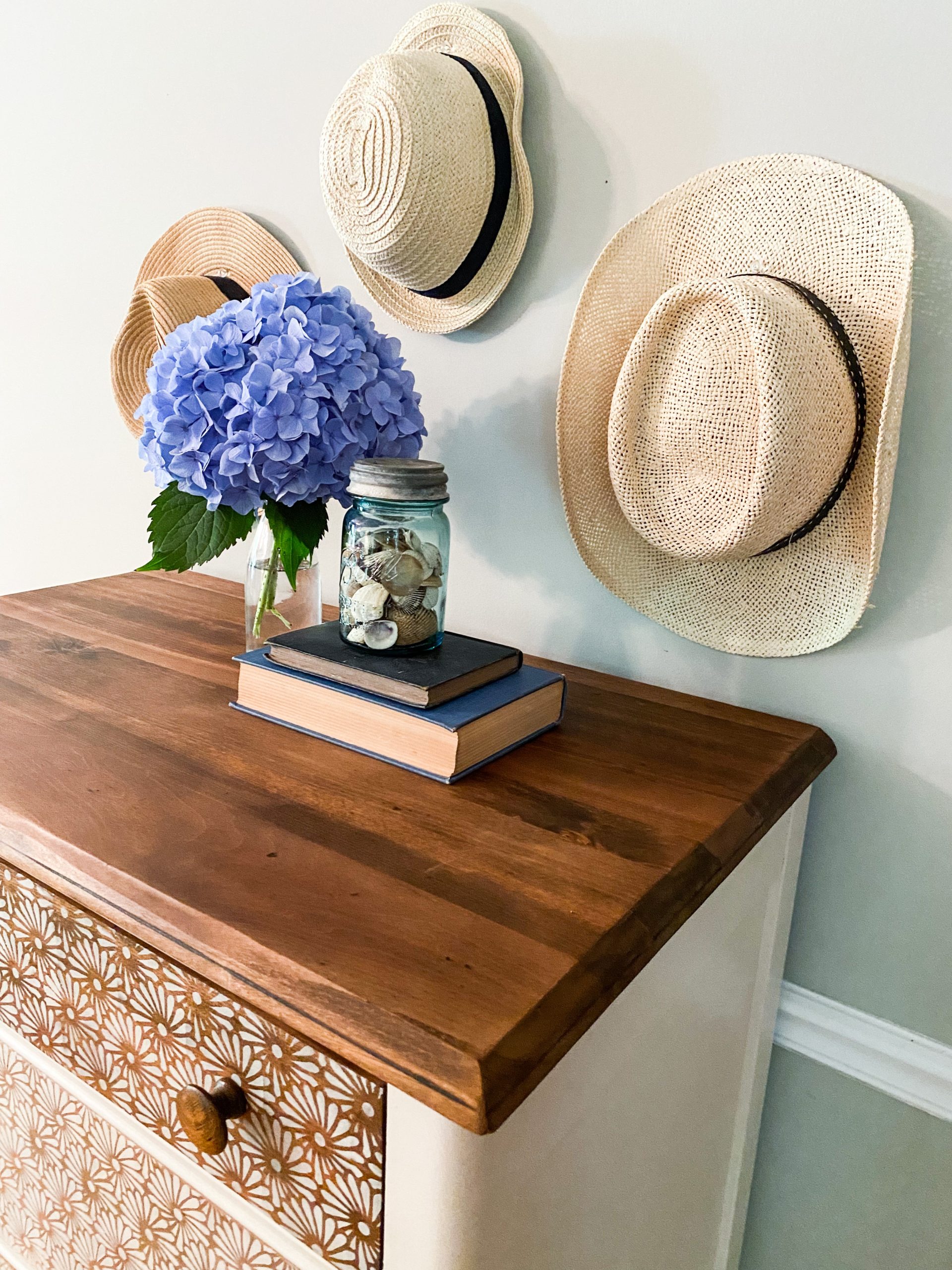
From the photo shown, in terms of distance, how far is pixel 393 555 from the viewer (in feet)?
2.64

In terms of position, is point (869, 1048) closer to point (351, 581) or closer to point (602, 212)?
point (351, 581)

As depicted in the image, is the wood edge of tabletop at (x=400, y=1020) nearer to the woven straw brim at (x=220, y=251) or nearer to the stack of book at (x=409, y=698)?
the stack of book at (x=409, y=698)

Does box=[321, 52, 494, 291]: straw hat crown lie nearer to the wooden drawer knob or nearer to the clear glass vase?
the clear glass vase

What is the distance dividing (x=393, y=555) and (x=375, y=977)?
15.3 inches

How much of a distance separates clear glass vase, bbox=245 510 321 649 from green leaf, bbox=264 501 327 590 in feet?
0.15

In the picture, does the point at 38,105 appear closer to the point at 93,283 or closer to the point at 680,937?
the point at 93,283

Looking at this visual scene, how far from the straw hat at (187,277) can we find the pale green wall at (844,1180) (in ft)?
3.65

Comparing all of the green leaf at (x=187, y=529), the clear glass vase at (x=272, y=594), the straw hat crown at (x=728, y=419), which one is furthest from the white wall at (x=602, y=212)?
the green leaf at (x=187, y=529)

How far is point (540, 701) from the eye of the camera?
84 cm

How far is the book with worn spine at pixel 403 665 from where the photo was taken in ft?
2.51

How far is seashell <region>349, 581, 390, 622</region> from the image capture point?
809 millimetres

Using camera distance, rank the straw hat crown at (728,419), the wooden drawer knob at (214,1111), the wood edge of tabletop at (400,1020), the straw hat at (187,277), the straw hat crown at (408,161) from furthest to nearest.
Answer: the straw hat at (187,277) < the straw hat crown at (408,161) < the straw hat crown at (728,419) < the wooden drawer knob at (214,1111) < the wood edge of tabletop at (400,1020)

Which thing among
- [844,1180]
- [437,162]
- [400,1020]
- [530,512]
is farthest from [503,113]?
[844,1180]

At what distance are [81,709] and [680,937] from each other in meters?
0.56
